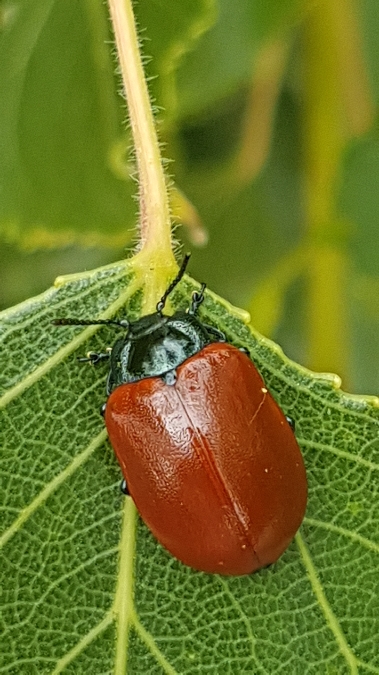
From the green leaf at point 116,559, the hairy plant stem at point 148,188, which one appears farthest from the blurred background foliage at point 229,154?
the green leaf at point 116,559

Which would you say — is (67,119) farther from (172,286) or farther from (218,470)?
(218,470)

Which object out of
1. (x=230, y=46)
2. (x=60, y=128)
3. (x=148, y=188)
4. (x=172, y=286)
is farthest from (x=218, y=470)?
(x=230, y=46)

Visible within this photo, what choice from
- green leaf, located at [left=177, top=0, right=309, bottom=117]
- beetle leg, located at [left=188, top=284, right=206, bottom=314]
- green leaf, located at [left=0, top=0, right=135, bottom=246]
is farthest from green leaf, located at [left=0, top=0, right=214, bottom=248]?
beetle leg, located at [left=188, top=284, right=206, bottom=314]

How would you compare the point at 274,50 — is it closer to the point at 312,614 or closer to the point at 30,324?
the point at 30,324

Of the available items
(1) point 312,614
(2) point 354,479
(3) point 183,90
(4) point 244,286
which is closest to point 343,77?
(3) point 183,90

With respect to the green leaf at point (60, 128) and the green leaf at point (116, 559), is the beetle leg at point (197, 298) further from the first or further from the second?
the green leaf at point (60, 128)

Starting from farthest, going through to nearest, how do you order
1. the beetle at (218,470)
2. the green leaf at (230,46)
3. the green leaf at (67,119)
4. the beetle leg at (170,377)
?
the green leaf at (230,46), the green leaf at (67,119), the beetle leg at (170,377), the beetle at (218,470)

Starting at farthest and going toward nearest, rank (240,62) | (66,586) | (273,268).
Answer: (273,268), (240,62), (66,586)
